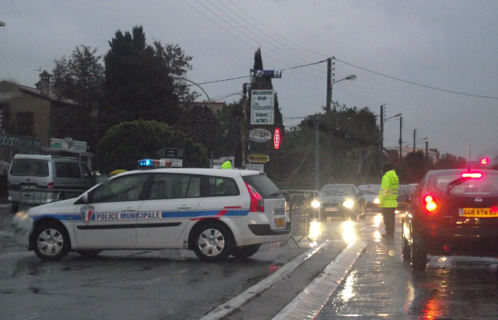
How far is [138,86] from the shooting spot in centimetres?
5291

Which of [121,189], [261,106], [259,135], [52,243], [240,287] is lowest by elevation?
[240,287]

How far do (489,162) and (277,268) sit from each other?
4.13 m

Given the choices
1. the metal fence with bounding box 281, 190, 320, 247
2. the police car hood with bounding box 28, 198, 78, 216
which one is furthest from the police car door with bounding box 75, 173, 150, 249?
the metal fence with bounding box 281, 190, 320, 247

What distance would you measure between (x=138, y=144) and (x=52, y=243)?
30338 mm

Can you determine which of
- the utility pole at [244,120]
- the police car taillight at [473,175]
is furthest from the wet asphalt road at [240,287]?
the utility pole at [244,120]

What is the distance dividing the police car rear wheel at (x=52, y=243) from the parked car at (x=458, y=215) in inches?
223

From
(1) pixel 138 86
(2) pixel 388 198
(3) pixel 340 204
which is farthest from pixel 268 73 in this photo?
(1) pixel 138 86

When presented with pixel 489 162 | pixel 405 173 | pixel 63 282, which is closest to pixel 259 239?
pixel 63 282

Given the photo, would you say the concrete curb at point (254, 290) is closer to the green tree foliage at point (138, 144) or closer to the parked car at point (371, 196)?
the parked car at point (371, 196)

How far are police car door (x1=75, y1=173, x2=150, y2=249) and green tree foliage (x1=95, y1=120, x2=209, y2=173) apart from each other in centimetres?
2918

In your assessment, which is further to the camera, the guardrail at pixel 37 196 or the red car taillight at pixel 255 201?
the guardrail at pixel 37 196

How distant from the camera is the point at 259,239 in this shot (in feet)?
35.2

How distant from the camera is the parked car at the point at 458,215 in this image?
8.95 metres

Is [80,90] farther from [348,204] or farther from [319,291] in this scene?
[319,291]
